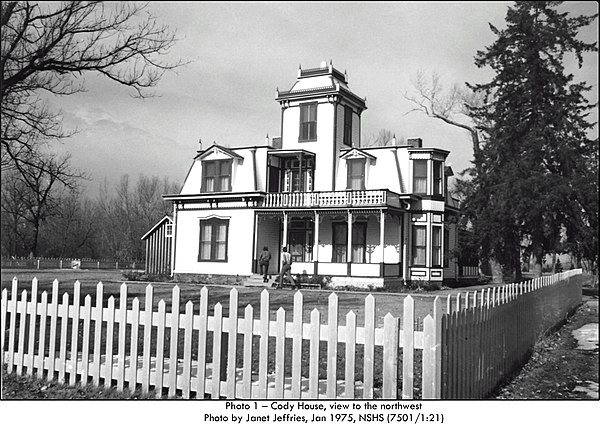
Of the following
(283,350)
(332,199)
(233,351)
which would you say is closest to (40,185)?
(233,351)

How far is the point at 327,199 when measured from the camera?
24.6m

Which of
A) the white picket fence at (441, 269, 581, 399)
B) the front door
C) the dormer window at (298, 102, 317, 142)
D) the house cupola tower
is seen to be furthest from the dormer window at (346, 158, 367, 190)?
the white picket fence at (441, 269, 581, 399)

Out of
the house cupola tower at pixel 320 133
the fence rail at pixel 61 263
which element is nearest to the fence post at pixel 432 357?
the fence rail at pixel 61 263

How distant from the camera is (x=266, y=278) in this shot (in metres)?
22.4

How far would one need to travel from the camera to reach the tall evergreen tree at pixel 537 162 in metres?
11.7

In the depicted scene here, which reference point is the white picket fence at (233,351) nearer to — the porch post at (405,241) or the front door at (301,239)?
the porch post at (405,241)

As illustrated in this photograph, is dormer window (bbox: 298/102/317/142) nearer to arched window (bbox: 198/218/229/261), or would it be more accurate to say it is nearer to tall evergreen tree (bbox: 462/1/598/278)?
arched window (bbox: 198/218/229/261)

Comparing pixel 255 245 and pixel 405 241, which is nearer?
pixel 405 241

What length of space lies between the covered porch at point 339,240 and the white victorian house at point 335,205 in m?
0.05

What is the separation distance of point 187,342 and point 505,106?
968 centimetres

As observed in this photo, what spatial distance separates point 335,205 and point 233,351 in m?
19.3

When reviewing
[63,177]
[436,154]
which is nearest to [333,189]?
[436,154]

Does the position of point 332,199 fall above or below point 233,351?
above

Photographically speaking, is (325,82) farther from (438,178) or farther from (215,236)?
(438,178)
